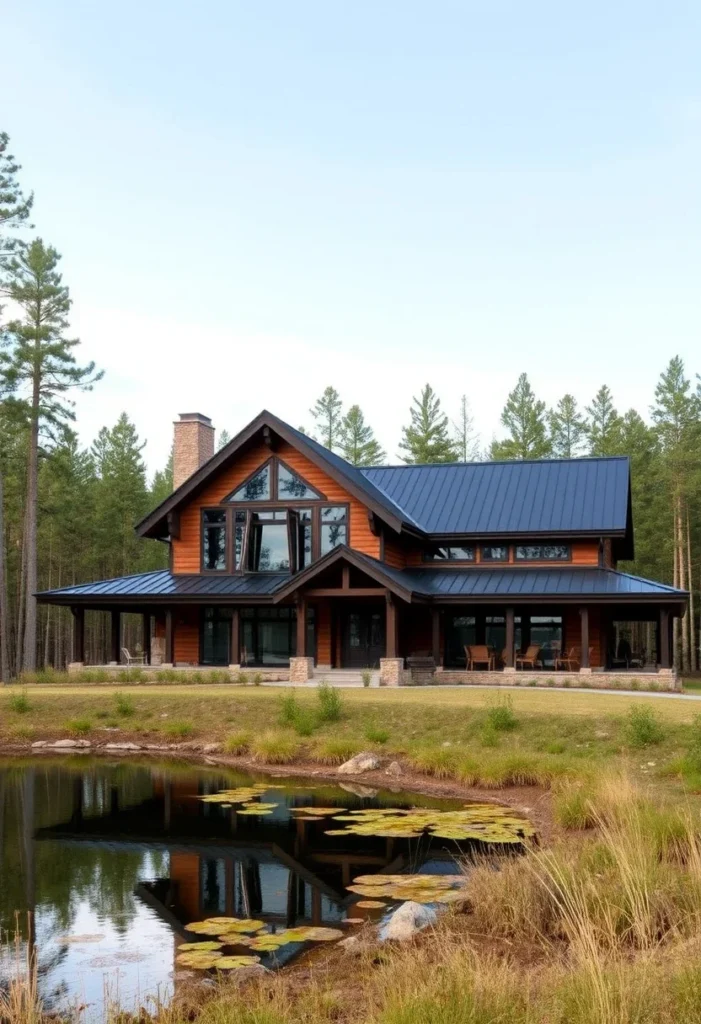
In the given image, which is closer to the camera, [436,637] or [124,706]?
[124,706]

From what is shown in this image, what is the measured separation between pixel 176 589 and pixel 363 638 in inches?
207

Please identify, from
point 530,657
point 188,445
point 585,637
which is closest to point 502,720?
point 585,637

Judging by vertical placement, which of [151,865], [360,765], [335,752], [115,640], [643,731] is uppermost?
[115,640]

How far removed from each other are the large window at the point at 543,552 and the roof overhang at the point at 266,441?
117 inches

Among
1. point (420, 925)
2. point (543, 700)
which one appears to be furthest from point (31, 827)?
point (543, 700)

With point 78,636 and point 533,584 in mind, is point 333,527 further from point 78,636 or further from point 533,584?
point 78,636

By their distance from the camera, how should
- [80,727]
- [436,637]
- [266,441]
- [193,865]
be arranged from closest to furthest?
1. [193,865]
2. [80,727]
3. [436,637]
4. [266,441]

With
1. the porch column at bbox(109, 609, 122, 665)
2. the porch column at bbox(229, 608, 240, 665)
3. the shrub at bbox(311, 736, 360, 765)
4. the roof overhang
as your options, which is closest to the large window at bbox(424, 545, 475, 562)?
the roof overhang

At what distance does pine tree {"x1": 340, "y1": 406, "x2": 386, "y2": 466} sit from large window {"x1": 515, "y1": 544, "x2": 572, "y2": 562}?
2426cm

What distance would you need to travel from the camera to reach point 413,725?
62.1 ft

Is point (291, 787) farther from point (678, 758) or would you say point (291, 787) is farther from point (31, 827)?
point (678, 758)

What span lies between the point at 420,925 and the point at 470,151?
679 inches

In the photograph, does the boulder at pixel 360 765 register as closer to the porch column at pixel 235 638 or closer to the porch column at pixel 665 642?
the porch column at pixel 235 638

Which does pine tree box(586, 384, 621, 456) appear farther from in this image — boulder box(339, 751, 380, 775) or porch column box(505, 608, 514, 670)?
boulder box(339, 751, 380, 775)
